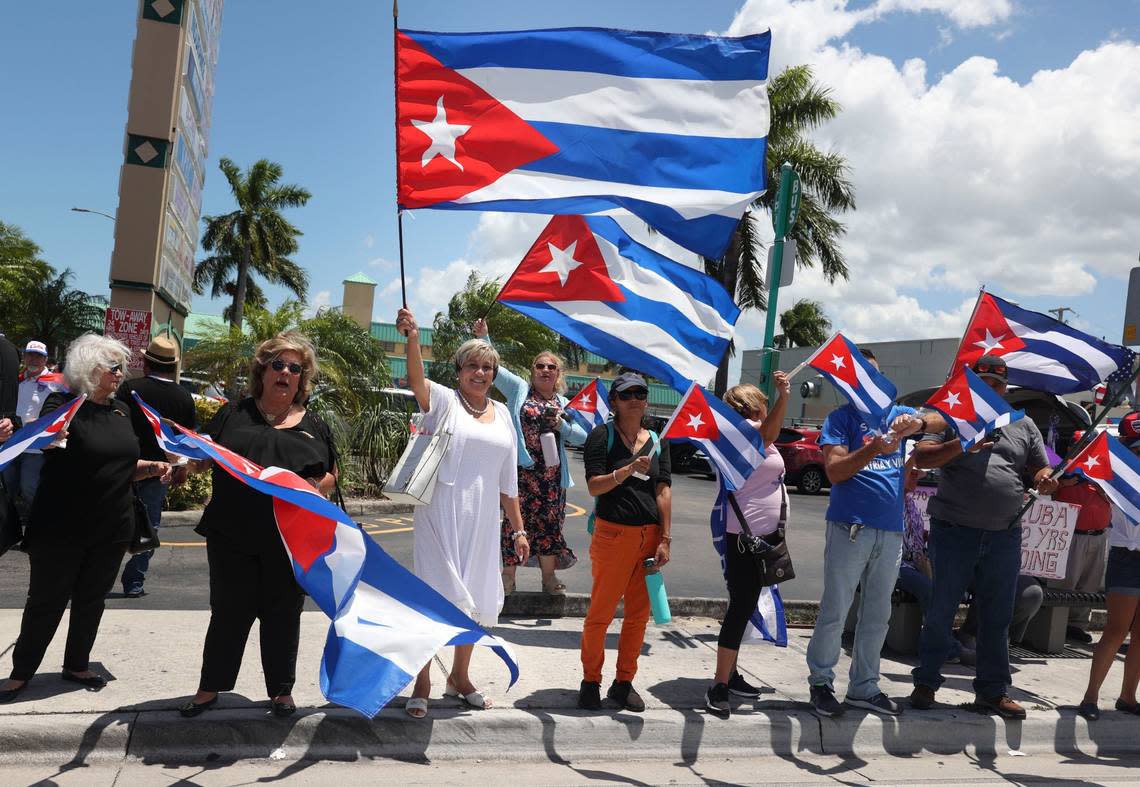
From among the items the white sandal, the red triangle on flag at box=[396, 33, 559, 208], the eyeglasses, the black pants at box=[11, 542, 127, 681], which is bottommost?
the white sandal

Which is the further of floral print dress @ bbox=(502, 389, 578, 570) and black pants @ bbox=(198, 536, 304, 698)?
floral print dress @ bbox=(502, 389, 578, 570)

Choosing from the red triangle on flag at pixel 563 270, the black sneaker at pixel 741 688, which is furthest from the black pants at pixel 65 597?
the black sneaker at pixel 741 688

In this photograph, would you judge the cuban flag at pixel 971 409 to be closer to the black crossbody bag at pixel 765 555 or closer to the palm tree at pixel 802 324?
the black crossbody bag at pixel 765 555

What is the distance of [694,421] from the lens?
507cm

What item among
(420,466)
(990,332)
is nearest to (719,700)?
(420,466)

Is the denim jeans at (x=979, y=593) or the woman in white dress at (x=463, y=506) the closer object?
the woman in white dress at (x=463, y=506)

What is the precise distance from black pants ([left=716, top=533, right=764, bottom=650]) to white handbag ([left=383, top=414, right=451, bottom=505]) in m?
1.73

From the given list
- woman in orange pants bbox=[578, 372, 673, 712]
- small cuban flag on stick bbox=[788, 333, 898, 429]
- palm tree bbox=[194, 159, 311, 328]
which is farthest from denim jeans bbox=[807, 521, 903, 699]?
palm tree bbox=[194, 159, 311, 328]

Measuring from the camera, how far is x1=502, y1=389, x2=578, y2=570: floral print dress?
6.71 m

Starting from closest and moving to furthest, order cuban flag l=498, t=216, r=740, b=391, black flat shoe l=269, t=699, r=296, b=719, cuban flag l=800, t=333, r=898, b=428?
black flat shoe l=269, t=699, r=296, b=719, cuban flag l=800, t=333, r=898, b=428, cuban flag l=498, t=216, r=740, b=391

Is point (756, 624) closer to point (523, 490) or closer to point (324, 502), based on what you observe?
point (523, 490)

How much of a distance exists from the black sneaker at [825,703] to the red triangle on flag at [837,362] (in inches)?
67.2

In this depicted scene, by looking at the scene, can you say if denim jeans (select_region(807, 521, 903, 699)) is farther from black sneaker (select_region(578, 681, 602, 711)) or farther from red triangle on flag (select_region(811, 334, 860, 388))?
black sneaker (select_region(578, 681, 602, 711))

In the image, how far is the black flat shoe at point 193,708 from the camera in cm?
412
